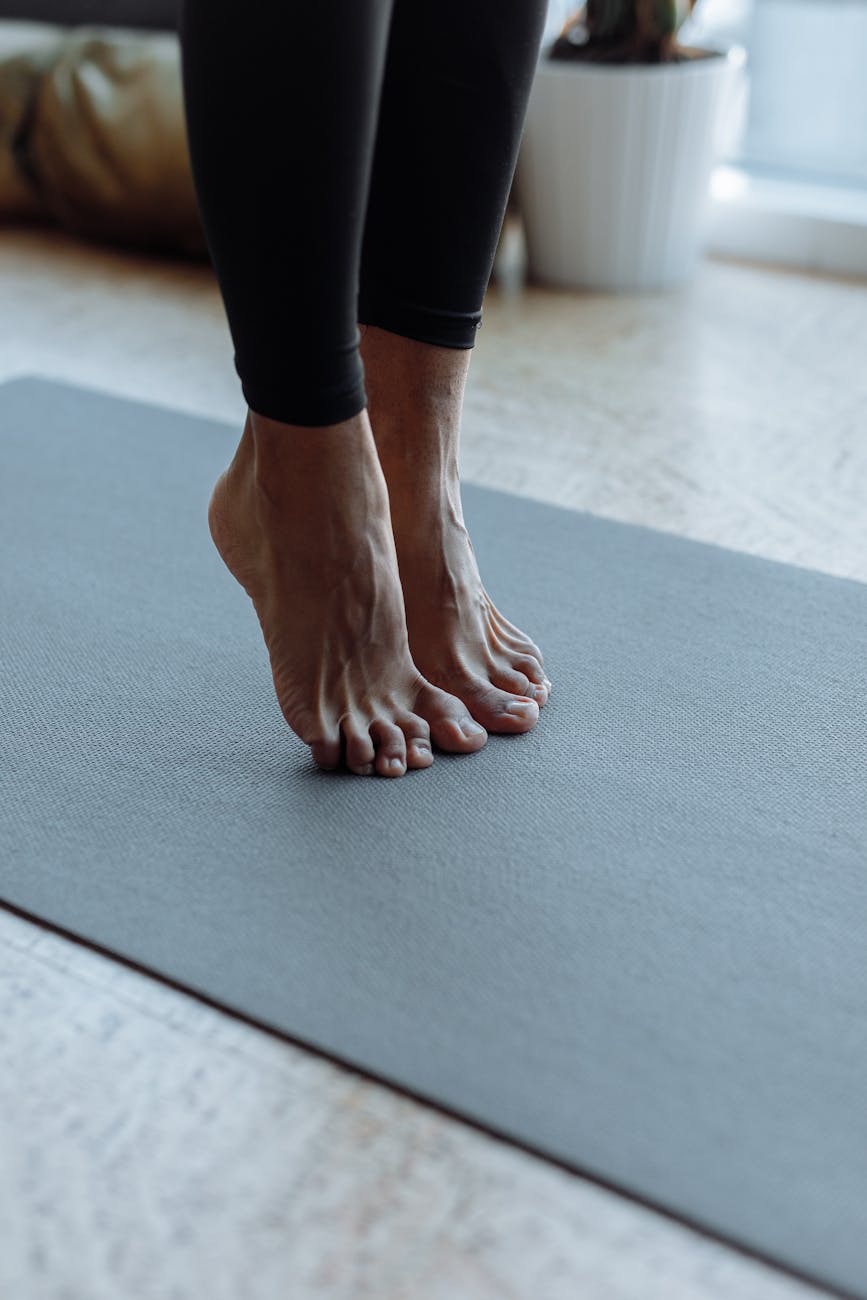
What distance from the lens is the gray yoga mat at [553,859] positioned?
27.5 inches

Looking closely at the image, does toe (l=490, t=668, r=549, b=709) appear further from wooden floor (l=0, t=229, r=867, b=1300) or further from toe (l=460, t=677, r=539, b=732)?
wooden floor (l=0, t=229, r=867, b=1300)

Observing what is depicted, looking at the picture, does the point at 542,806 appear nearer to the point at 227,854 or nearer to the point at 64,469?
the point at 227,854

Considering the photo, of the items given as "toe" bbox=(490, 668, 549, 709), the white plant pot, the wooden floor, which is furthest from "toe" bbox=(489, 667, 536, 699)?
the white plant pot

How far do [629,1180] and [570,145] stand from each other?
182 cm

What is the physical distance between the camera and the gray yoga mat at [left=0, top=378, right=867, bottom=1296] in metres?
0.70

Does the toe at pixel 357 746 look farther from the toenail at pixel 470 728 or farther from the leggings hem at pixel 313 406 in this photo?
the leggings hem at pixel 313 406

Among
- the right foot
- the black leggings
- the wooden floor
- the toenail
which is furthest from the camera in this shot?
the toenail

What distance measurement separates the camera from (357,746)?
958mm

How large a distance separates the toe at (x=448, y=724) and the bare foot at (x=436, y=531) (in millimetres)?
24

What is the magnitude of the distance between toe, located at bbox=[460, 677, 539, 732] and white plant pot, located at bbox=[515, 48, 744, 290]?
4.40ft

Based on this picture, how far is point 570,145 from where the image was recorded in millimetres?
2123

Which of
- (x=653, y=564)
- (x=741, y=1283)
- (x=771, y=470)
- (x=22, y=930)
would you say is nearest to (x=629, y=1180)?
(x=741, y=1283)

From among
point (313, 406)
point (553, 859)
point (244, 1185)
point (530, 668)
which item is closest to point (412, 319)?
point (313, 406)

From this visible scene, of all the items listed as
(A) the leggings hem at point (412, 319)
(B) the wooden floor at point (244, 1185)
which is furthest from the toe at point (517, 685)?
(B) the wooden floor at point (244, 1185)
